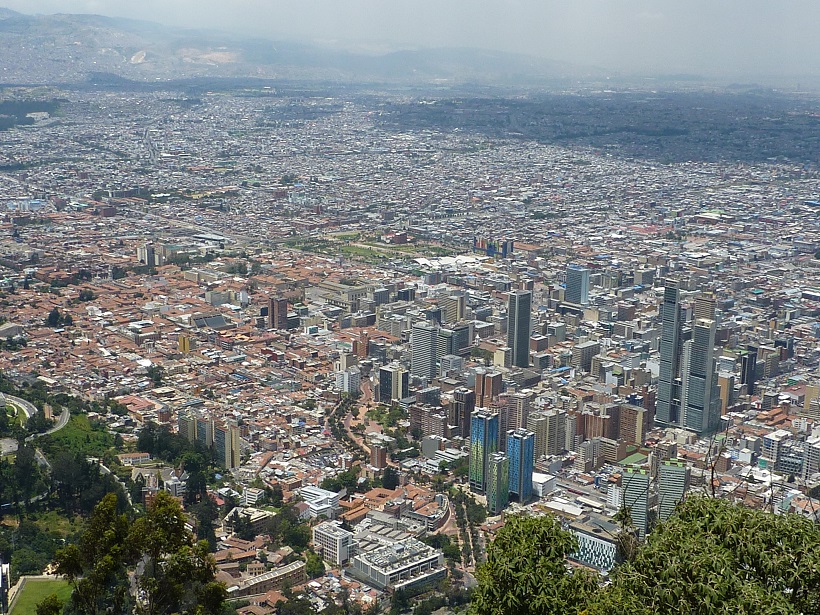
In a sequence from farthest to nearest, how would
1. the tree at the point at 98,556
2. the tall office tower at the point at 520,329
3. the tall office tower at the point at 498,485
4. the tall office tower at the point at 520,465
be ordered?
1. the tall office tower at the point at 520,329
2. the tall office tower at the point at 520,465
3. the tall office tower at the point at 498,485
4. the tree at the point at 98,556

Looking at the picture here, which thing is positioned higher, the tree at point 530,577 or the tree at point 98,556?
the tree at point 530,577

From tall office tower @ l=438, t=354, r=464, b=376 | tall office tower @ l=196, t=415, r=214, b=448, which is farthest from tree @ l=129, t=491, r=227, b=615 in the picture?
tall office tower @ l=438, t=354, r=464, b=376

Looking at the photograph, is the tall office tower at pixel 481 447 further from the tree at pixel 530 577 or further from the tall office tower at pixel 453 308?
the tree at pixel 530 577

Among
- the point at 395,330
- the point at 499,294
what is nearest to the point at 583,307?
the point at 499,294

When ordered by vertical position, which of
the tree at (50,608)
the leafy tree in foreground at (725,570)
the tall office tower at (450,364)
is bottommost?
the tall office tower at (450,364)

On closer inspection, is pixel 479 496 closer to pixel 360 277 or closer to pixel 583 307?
pixel 583 307

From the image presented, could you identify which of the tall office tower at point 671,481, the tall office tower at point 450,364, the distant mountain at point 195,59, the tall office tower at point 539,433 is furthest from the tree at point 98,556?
the distant mountain at point 195,59
